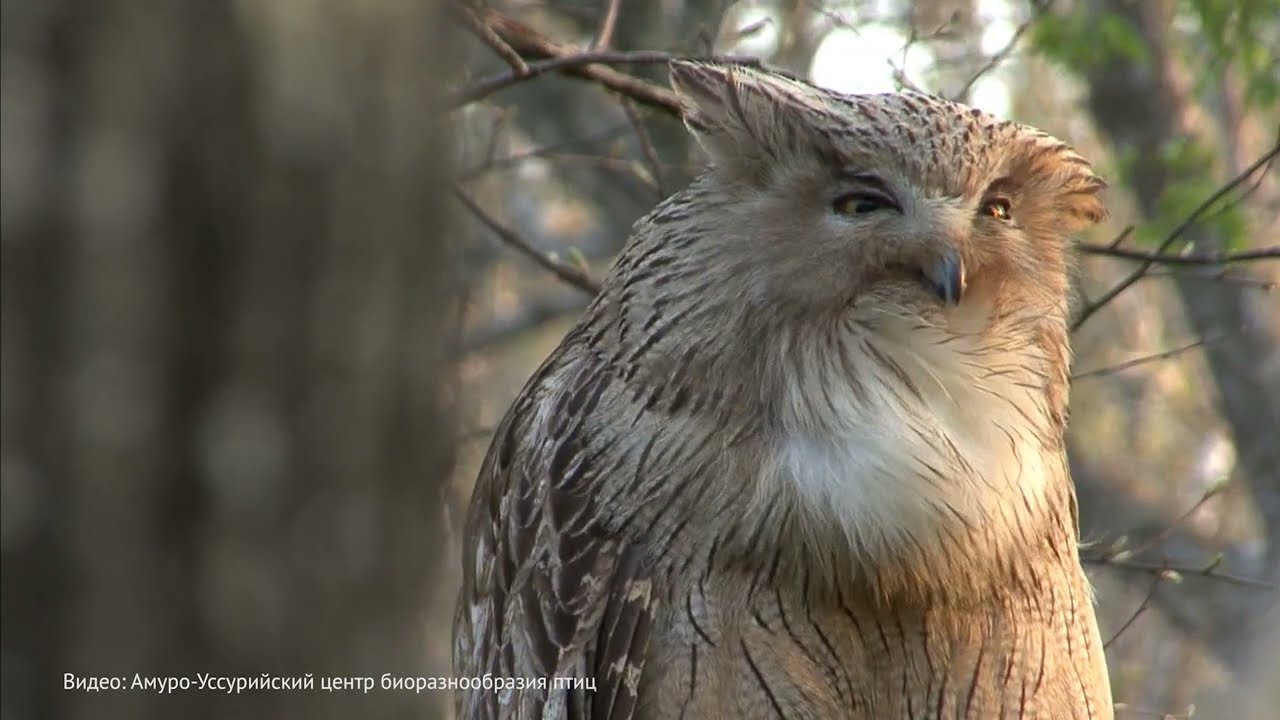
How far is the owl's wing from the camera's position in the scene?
354cm

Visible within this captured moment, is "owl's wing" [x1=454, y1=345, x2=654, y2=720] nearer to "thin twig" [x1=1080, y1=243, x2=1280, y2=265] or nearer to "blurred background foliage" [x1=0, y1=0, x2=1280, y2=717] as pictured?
"thin twig" [x1=1080, y1=243, x2=1280, y2=265]

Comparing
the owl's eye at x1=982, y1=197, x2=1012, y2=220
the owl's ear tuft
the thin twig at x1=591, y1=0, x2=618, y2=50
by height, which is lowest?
the owl's eye at x1=982, y1=197, x2=1012, y2=220

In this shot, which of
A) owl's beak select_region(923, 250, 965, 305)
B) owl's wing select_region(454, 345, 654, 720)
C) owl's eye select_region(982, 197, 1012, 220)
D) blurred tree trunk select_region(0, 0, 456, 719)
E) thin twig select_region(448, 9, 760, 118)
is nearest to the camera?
blurred tree trunk select_region(0, 0, 456, 719)

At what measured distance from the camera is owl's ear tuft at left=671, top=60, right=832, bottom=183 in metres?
3.46

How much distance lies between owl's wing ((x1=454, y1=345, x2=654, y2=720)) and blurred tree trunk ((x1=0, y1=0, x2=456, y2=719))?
205 cm

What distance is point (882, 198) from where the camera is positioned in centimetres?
334

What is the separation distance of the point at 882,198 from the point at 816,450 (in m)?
0.52

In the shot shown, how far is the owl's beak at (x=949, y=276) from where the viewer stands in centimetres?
324

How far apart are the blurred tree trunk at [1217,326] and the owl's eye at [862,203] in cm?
389

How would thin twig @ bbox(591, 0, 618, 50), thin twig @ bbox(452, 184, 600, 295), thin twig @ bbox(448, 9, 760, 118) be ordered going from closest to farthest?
thin twig @ bbox(448, 9, 760, 118) → thin twig @ bbox(591, 0, 618, 50) → thin twig @ bbox(452, 184, 600, 295)

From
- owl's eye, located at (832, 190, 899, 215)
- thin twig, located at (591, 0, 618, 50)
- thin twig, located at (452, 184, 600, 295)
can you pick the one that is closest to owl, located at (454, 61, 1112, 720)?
owl's eye, located at (832, 190, 899, 215)

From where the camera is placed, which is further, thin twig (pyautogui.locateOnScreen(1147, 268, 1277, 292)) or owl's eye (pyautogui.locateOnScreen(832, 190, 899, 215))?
thin twig (pyautogui.locateOnScreen(1147, 268, 1277, 292))

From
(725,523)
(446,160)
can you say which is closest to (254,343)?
(446,160)

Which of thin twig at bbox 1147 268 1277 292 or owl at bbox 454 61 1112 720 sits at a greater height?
thin twig at bbox 1147 268 1277 292
